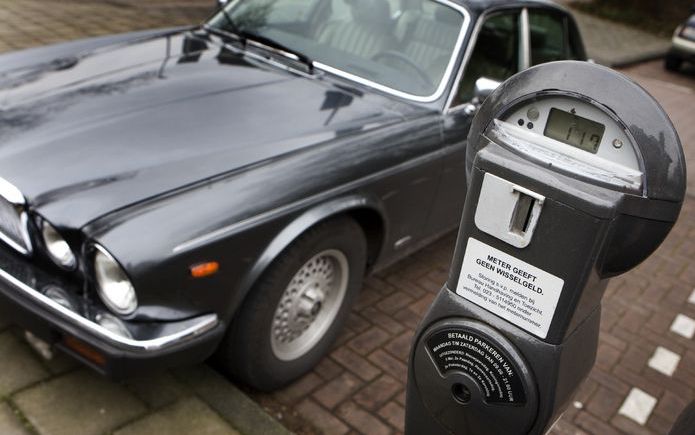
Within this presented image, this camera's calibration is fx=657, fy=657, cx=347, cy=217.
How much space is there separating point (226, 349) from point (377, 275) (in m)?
1.45

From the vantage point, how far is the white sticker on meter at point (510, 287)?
157 cm

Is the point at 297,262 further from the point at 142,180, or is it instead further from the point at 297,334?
the point at 142,180

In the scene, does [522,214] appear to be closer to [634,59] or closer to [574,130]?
[574,130]

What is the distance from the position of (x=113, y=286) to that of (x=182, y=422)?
2.11 ft

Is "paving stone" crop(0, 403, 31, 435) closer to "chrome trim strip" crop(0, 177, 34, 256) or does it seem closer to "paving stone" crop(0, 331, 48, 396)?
"paving stone" crop(0, 331, 48, 396)

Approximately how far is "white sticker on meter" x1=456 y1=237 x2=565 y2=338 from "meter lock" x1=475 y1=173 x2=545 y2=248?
0.06m

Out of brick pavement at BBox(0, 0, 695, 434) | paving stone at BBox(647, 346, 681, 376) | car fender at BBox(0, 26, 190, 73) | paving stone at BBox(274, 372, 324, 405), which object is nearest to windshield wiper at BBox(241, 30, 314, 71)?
car fender at BBox(0, 26, 190, 73)

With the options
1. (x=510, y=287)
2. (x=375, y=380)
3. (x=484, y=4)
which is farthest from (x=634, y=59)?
(x=510, y=287)

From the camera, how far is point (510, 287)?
162 centimetres

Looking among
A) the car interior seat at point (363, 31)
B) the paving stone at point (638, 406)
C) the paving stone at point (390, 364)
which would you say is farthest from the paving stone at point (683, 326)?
the car interior seat at point (363, 31)

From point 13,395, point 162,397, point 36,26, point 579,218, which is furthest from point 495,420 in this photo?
point 36,26

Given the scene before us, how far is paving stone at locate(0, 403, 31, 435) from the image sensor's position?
2.26 metres

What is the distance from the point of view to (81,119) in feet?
8.38

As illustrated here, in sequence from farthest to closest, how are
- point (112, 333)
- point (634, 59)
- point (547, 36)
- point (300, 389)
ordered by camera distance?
1. point (634, 59)
2. point (547, 36)
3. point (300, 389)
4. point (112, 333)
